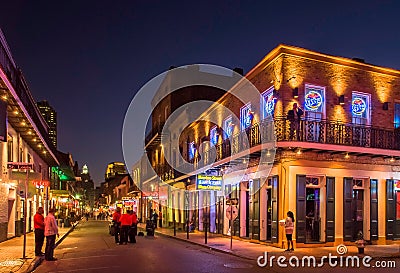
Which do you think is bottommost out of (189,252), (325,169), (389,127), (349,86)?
(189,252)

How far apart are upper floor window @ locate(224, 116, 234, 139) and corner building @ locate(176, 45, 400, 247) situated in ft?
12.1

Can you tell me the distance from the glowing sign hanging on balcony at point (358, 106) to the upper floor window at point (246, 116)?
4.58 meters

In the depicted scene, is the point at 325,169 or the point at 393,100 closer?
the point at 325,169

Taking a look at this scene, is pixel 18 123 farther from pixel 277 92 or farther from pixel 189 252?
pixel 277 92

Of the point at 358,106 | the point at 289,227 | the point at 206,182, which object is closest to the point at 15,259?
Result: the point at 289,227

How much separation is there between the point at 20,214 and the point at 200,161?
36.2 ft

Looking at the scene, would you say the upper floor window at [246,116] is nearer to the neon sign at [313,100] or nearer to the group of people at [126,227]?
the neon sign at [313,100]

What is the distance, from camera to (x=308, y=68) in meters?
20.7

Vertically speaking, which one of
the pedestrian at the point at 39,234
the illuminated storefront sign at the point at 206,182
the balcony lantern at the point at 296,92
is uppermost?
the balcony lantern at the point at 296,92

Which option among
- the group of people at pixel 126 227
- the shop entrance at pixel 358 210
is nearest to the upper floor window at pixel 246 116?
the shop entrance at pixel 358 210

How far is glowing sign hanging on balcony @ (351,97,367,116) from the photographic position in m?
21.7

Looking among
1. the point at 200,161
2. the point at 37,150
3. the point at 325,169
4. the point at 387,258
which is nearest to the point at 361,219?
the point at 325,169

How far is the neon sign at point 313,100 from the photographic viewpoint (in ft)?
67.8

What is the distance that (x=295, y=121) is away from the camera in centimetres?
1984
